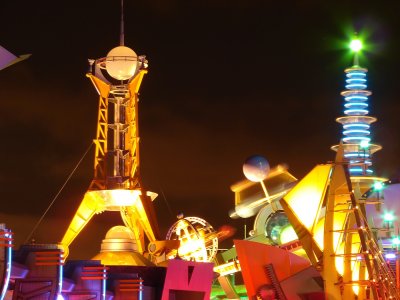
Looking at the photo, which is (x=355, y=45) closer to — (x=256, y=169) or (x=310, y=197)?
(x=256, y=169)

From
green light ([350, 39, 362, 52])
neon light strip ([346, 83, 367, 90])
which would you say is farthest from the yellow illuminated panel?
green light ([350, 39, 362, 52])

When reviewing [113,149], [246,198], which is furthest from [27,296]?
[246,198]

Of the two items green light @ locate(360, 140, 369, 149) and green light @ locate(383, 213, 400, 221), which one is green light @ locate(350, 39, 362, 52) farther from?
green light @ locate(383, 213, 400, 221)

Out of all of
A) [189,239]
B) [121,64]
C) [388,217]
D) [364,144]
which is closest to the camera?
[121,64]

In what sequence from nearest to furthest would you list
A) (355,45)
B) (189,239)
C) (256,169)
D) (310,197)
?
1. (310,197)
2. (189,239)
3. (256,169)
4. (355,45)

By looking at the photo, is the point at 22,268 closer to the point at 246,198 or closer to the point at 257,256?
the point at 257,256

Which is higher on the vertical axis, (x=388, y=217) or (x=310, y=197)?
(x=388, y=217)

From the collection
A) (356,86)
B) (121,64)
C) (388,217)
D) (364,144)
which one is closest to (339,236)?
(121,64)

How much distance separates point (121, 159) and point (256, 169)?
39.6ft

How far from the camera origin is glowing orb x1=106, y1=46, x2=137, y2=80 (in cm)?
4641

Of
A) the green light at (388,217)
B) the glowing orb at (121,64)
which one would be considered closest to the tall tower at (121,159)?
the glowing orb at (121,64)

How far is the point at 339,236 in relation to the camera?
1629 inches

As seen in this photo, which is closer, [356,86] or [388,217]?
[388,217]

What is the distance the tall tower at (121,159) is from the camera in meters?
45.7
